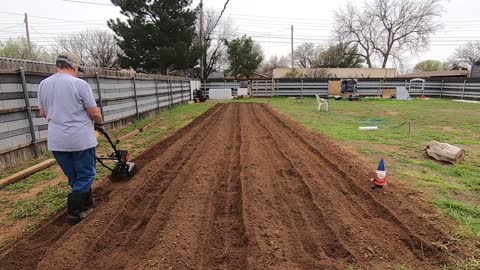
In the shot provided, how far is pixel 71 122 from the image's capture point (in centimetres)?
322

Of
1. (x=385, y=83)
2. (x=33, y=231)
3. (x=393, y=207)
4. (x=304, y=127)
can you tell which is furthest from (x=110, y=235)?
(x=385, y=83)

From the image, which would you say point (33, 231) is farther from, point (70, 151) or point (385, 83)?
point (385, 83)

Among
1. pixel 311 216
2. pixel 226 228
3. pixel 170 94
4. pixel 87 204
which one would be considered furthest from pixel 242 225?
pixel 170 94

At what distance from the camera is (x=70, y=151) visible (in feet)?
10.6

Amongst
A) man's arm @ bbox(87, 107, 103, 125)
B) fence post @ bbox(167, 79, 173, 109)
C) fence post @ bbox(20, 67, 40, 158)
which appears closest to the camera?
man's arm @ bbox(87, 107, 103, 125)

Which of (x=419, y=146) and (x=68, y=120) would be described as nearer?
(x=68, y=120)

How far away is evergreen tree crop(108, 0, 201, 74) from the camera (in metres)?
24.8

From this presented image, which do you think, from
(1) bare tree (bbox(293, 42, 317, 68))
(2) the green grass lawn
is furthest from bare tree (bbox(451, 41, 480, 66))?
(2) the green grass lawn

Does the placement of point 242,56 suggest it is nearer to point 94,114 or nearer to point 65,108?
point 94,114

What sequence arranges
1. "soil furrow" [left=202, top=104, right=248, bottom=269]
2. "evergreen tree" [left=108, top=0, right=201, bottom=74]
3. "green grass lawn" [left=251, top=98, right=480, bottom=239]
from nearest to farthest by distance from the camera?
"soil furrow" [left=202, top=104, right=248, bottom=269] < "green grass lawn" [left=251, top=98, right=480, bottom=239] < "evergreen tree" [left=108, top=0, right=201, bottom=74]

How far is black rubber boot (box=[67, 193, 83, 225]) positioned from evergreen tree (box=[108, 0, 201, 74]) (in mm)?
22514

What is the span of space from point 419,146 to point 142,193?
247 inches

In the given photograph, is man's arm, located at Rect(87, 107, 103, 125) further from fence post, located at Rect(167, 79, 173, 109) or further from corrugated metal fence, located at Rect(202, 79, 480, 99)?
corrugated metal fence, located at Rect(202, 79, 480, 99)

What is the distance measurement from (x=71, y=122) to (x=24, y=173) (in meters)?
2.42
